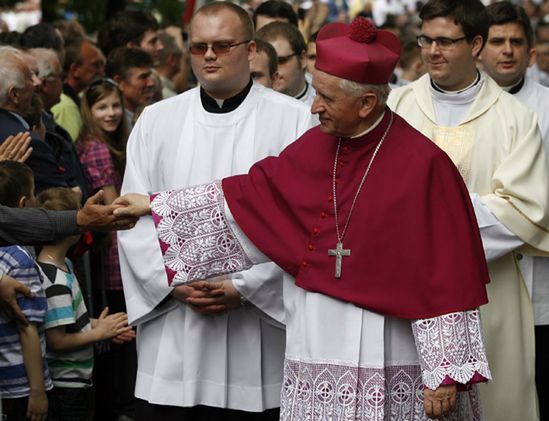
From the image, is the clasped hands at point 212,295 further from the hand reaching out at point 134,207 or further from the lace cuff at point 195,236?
the hand reaching out at point 134,207

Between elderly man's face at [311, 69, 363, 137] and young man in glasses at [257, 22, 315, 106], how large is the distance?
3578mm

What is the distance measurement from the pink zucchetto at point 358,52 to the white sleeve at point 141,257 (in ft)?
4.87

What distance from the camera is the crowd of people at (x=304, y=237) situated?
5.54 meters

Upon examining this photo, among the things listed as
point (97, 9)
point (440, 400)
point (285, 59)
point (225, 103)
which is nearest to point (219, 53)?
point (225, 103)

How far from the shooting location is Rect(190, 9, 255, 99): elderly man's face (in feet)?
21.6

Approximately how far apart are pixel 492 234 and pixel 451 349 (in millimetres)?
1438

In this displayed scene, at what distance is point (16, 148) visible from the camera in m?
7.13

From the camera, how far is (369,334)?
220 inches

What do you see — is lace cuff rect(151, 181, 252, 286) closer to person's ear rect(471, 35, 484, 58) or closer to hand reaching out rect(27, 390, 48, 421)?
hand reaching out rect(27, 390, 48, 421)

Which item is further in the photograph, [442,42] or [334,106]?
[442,42]

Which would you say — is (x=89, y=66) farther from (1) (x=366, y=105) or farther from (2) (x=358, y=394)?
(2) (x=358, y=394)

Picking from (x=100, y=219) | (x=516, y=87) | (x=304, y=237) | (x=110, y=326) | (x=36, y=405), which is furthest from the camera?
(x=516, y=87)

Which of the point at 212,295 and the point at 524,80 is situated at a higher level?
the point at 524,80

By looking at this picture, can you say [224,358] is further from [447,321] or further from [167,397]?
[447,321]
